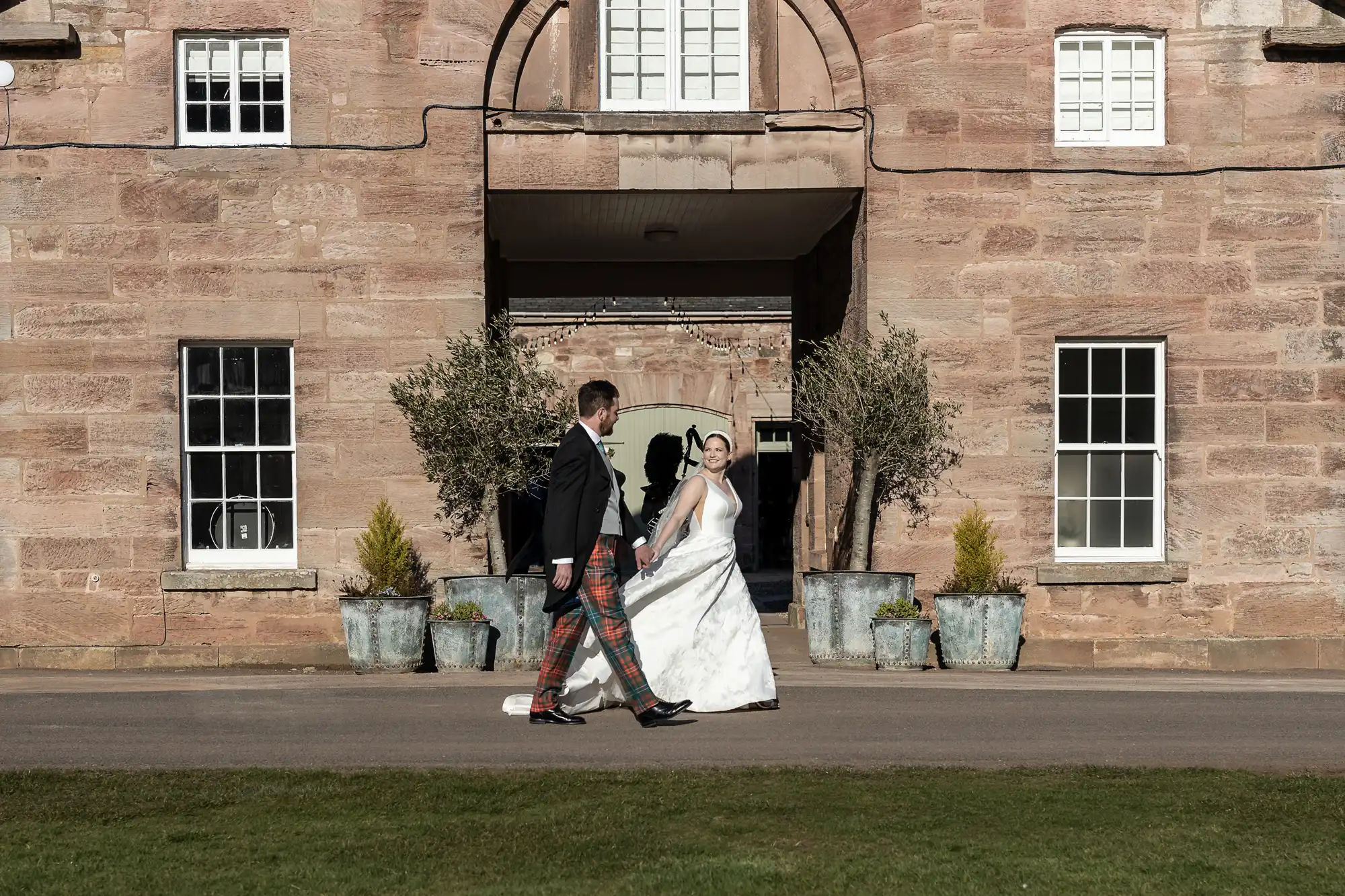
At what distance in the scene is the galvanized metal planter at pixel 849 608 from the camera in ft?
42.9

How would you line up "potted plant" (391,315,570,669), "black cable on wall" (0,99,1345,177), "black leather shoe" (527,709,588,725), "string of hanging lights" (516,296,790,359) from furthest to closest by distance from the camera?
"string of hanging lights" (516,296,790,359), "black cable on wall" (0,99,1345,177), "potted plant" (391,315,570,669), "black leather shoe" (527,709,588,725)

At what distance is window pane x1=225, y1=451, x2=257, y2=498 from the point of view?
14.1 m

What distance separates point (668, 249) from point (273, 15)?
5.12m

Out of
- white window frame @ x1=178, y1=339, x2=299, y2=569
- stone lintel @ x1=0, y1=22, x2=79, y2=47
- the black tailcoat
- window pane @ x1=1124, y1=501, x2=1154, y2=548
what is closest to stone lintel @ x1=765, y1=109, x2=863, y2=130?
window pane @ x1=1124, y1=501, x2=1154, y2=548

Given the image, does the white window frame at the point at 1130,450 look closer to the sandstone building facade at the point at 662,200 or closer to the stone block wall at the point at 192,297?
the sandstone building facade at the point at 662,200

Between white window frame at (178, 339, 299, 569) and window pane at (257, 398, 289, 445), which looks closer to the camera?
white window frame at (178, 339, 299, 569)

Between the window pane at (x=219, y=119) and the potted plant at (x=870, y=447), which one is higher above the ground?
the window pane at (x=219, y=119)

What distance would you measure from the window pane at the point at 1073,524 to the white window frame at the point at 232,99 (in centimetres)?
695

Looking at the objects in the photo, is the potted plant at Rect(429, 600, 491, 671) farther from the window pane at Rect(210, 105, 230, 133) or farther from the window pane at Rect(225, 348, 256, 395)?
the window pane at Rect(210, 105, 230, 133)

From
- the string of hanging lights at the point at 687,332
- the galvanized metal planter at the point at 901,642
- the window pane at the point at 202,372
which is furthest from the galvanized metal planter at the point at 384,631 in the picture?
the string of hanging lights at the point at 687,332

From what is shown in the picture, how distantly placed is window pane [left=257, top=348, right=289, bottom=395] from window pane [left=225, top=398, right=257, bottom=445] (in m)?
0.16

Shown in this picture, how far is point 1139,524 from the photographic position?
14492mm

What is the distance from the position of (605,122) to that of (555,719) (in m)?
6.03

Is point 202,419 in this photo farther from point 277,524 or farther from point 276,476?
point 277,524
